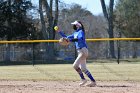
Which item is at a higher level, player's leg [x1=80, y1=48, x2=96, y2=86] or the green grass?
player's leg [x1=80, y1=48, x2=96, y2=86]

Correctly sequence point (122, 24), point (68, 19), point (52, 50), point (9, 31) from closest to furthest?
point (52, 50)
point (9, 31)
point (122, 24)
point (68, 19)

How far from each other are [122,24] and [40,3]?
50.4 ft

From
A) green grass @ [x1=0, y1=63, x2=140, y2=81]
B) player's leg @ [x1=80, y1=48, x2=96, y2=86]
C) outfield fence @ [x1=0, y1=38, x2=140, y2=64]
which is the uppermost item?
player's leg @ [x1=80, y1=48, x2=96, y2=86]

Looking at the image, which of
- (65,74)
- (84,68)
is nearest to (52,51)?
(65,74)

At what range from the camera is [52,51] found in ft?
126

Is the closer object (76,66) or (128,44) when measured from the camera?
(76,66)

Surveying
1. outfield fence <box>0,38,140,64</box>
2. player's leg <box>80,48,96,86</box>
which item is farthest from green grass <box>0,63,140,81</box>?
outfield fence <box>0,38,140,64</box>

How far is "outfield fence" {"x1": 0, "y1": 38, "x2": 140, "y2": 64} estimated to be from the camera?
36.2 meters

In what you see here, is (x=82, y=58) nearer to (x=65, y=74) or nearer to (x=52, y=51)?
(x=65, y=74)

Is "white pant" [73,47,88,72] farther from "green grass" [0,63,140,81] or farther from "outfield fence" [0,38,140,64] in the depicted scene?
Result: "outfield fence" [0,38,140,64]

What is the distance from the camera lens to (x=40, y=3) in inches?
1901

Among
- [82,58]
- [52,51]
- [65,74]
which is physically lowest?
[52,51]

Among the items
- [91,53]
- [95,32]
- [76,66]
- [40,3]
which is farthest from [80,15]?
[76,66]

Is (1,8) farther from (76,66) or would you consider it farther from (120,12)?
(76,66)
